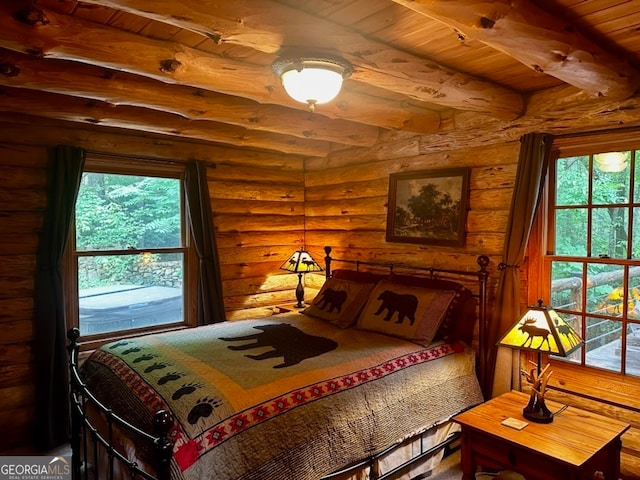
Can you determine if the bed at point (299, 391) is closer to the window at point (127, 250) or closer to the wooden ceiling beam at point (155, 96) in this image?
the window at point (127, 250)

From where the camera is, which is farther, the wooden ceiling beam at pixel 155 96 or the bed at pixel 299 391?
the wooden ceiling beam at pixel 155 96

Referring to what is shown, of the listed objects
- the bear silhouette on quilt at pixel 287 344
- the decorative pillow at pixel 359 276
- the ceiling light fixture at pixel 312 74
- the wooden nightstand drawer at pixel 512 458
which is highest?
the ceiling light fixture at pixel 312 74

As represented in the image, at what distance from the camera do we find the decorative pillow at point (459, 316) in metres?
3.00

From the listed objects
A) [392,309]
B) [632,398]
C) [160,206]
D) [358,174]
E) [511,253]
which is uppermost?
[358,174]

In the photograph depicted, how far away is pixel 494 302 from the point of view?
9.95 ft

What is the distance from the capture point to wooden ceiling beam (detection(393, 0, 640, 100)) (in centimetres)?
158

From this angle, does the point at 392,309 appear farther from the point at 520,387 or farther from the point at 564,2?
the point at 564,2

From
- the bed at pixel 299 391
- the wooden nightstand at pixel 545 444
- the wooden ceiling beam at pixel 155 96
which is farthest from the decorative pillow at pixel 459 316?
the wooden ceiling beam at pixel 155 96

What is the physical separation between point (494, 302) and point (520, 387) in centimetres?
56

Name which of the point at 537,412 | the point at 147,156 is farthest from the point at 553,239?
the point at 147,156

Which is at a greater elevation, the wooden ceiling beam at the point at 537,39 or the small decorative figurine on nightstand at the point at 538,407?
the wooden ceiling beam at the point at 537,39

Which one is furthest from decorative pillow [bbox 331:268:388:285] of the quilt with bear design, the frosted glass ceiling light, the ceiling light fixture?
the ceiling light fixture

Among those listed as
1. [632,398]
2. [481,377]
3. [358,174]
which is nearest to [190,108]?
[358,174]

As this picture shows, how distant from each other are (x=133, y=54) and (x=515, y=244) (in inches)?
96.3
